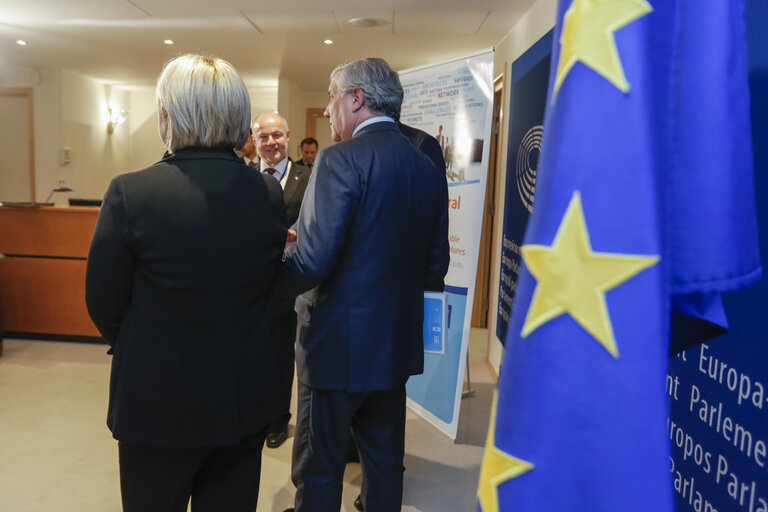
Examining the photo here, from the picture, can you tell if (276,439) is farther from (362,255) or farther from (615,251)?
(615,251)

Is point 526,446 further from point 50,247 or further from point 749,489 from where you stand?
point 50,247

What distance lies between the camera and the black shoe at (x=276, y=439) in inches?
111

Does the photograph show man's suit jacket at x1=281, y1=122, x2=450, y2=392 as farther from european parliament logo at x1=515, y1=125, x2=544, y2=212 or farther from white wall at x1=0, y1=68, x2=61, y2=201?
white wall at x1=0, y1=68, x2=61, y2=201

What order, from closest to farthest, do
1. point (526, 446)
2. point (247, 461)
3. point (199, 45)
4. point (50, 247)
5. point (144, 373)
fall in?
1. point (526, 446)
2. point (144, 373)
3. point (247, 461)
4. point (50, 247)
5. point (199, 45)

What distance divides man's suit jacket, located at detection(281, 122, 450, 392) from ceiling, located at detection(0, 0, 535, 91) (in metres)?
3.01

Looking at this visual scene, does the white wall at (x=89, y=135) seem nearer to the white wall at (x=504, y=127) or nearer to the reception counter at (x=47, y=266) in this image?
the reception counter at (x=47, y=266)

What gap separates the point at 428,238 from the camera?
1796 millimetres

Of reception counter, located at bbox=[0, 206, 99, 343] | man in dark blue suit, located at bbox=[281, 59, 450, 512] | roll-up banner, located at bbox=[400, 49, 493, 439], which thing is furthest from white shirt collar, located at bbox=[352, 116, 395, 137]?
reception counter, located at bbox=[0, 206, 99, 343]

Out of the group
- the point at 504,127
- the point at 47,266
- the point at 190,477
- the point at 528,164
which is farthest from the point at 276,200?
the point at 47,266

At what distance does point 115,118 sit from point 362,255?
9952mm

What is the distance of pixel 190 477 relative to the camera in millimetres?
1245

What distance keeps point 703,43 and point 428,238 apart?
1261 mm

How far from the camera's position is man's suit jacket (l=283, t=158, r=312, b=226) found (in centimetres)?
280

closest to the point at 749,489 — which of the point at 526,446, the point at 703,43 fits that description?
the point at 526,446
